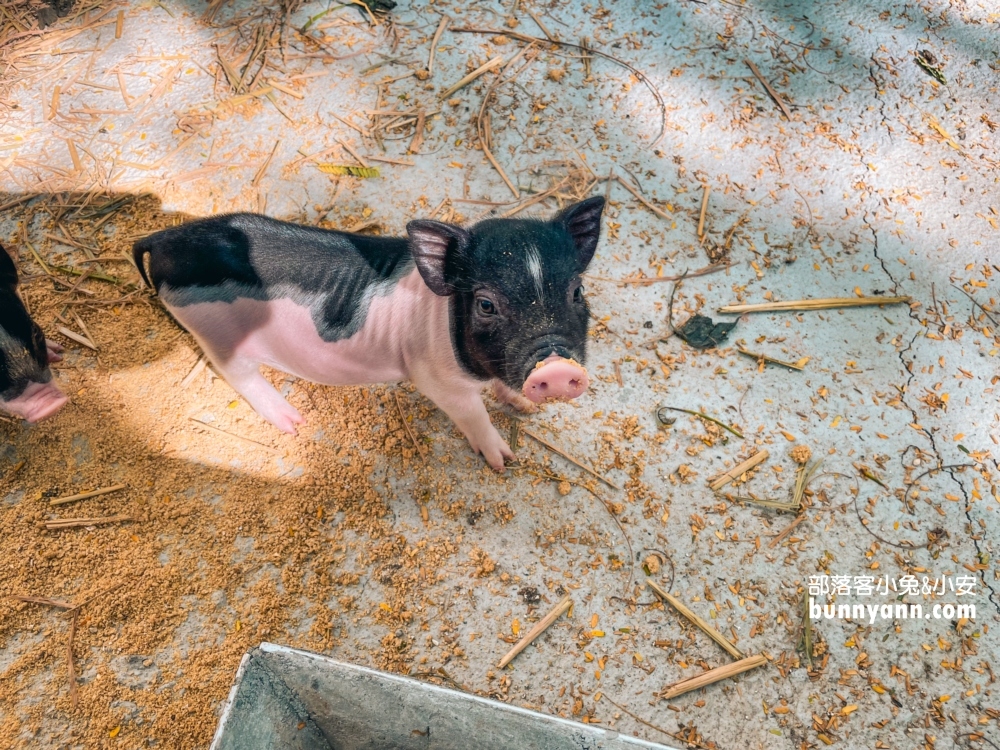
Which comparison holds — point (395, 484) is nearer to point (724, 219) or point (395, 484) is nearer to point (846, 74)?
point (724, 219)

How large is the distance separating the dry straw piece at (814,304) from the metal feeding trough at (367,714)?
210 centimetres

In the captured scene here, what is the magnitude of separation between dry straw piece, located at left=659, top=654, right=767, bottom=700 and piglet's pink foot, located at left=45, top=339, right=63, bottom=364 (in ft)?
9.40

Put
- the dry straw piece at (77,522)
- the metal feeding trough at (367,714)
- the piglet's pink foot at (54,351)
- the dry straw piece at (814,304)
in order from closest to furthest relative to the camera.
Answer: the metal feeding trough at (367,714), the dry straw piece at (77,522), the piglet's pink foot at (54,351), the dry straw piece at (814,304)

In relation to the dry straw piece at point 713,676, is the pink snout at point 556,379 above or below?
above

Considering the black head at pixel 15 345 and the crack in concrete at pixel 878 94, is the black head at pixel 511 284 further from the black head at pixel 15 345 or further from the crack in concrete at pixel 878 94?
the crack in concrete at pixel 878 94

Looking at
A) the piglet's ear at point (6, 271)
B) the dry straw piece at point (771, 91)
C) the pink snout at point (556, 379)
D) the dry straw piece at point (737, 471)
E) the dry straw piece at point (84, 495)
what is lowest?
the dry straw piece at point (737, 471)

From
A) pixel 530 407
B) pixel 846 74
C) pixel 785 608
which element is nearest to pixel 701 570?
pixel 785 608

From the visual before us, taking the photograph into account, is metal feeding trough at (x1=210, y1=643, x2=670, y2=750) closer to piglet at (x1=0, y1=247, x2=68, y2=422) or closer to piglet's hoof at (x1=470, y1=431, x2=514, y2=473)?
piglet's hoof at (x1=470, y1=431, x2=514, y2=473)

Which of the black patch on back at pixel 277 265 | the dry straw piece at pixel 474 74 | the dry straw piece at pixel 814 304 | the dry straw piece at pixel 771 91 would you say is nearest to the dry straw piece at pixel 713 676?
the dry straw piece at pixel 814 304

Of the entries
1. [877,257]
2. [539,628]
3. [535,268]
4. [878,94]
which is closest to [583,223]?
[535,268]

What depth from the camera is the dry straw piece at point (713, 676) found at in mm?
2381

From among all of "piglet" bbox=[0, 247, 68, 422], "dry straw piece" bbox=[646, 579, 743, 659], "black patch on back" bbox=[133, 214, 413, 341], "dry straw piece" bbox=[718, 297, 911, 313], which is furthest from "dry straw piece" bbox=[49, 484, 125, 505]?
"dry straw piece" bbox=[718, 297, 911, 313]

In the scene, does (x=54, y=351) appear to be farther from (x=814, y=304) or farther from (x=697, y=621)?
(x=814, y=304)

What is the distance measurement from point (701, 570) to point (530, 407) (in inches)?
36.8
